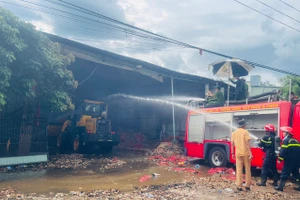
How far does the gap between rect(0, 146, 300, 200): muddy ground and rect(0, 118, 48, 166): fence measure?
34 centimetres

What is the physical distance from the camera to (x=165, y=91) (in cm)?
2175

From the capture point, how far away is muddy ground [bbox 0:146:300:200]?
249 inches

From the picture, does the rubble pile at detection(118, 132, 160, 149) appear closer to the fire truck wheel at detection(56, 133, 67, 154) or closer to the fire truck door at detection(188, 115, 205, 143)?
the fire truck wheel at detection(56, 133, 67, 154)

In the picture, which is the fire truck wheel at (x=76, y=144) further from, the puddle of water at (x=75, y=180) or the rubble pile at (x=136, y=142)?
the puddle of water at (x=75, y=180)

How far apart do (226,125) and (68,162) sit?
22.4 ft

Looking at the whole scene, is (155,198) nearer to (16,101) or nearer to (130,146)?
(16,101)

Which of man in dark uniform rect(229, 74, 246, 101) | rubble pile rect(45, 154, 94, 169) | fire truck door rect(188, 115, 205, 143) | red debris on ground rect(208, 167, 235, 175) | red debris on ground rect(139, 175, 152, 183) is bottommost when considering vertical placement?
rubble pile rect(45, 154, 94, 169)

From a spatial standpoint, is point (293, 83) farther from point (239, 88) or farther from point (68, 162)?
point (68, 162)

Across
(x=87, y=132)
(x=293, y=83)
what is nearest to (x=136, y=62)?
(x=87, y=132)

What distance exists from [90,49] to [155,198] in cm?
1012

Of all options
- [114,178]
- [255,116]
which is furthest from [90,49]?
[255,116]

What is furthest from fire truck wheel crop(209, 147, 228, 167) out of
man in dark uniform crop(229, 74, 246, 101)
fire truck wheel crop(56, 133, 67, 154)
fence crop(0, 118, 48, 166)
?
fire truck wheel crop(56, 133, 67, 154)

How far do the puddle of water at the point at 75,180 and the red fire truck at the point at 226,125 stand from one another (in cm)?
185

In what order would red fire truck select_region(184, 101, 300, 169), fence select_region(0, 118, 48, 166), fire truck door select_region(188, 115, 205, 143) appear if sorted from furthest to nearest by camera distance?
fire truck door select_region(188, 115, 205, 143)
fence select_region(0, 118, 48, 166)
red fire truck select_region(184, 101, 300, 169)
